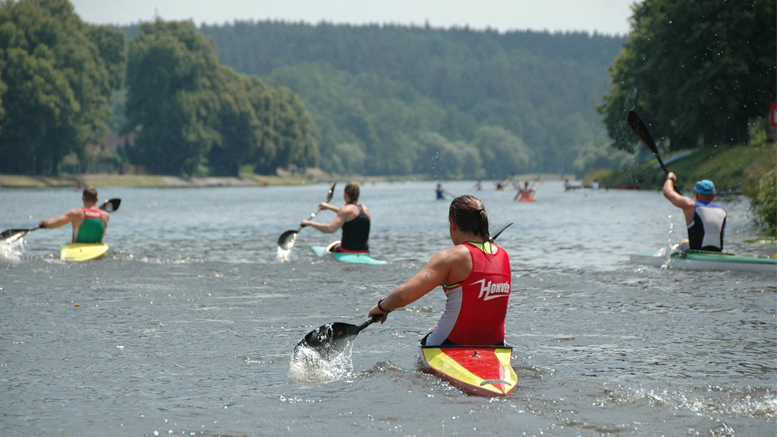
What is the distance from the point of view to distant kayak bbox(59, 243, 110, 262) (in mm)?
19453

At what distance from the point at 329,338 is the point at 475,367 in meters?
1.62

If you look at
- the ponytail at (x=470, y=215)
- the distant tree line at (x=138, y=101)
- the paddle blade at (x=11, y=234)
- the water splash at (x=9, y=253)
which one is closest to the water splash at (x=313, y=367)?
the ponytail at (x=470, y=215)

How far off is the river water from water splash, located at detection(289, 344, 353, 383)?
93 millimetres

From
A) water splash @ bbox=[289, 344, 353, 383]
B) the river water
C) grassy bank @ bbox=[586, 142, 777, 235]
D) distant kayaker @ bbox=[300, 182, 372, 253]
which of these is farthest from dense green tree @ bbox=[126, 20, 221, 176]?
water splash @ bbox=[289, 344, 353, 383]

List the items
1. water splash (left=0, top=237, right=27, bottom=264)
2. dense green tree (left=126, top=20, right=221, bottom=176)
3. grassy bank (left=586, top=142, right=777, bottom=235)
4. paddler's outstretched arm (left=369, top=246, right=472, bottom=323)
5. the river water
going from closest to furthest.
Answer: the river water
paddler's outstretched arm (left=369, top=246, right=472, bottom=323)
water splash (left=0, top=237, right=27, bottom=264)
grassy bank (left=586, top=142, right=777, bottom=235)
dense green tree (left=126, top=20, right=221, bottom=176)

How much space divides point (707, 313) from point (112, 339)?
7607mm

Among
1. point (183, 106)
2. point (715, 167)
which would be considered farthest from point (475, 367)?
point (183, 106)

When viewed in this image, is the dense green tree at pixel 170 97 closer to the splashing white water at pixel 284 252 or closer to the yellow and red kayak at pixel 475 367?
the splashing white water at pixel 284 252

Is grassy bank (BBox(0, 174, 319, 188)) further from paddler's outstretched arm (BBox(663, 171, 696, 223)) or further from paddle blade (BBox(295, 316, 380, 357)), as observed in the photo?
paddle blade (BBox(295, 316, 380, 357))

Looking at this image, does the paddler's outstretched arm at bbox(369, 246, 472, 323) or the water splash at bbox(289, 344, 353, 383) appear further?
the water splash at bbox(289, 344, 353, 383)

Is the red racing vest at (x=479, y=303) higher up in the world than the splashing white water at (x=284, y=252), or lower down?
higher up

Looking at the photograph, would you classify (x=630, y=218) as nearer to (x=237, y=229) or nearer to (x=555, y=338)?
(x=237, y=229)

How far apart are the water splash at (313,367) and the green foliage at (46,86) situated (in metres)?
87.6

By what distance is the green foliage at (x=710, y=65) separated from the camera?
58062mm
